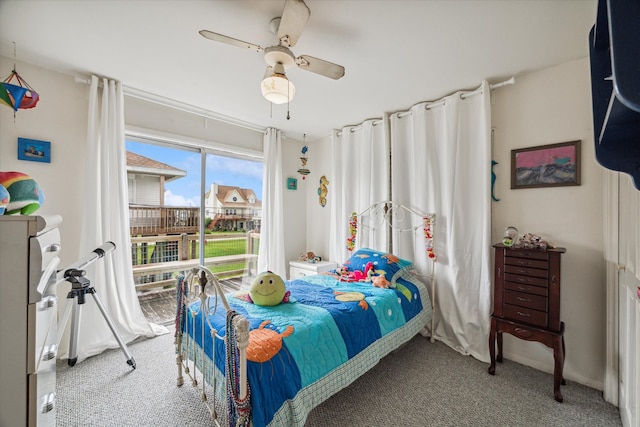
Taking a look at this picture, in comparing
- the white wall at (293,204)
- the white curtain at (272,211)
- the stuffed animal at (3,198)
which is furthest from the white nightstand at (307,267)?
the stuffed animal at (3,198)

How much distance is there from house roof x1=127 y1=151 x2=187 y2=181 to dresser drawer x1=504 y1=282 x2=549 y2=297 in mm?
3769

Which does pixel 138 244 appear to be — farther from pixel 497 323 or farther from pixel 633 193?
pixel 633 193

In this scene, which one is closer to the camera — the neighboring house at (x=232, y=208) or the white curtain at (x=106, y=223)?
the white curtain at (x=106, y=223)

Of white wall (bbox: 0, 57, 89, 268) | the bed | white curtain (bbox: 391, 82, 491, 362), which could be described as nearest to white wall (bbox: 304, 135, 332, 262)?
white curtain (bbox: 391, 82, 491, 362)

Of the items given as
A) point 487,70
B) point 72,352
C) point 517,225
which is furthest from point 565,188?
point 72,352

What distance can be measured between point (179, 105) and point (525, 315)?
3975 millimetres

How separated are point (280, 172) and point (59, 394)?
309 centimetres

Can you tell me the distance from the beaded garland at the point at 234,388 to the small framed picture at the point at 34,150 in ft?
7.94

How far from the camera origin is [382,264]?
2.79 m

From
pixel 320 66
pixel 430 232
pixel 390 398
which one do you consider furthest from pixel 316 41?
pixel 390 398

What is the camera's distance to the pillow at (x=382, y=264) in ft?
8.95

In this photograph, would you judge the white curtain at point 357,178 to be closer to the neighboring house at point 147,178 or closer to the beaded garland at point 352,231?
the beaded garland at point 352,231

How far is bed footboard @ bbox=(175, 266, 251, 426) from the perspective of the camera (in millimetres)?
1239

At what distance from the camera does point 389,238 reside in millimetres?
3316
